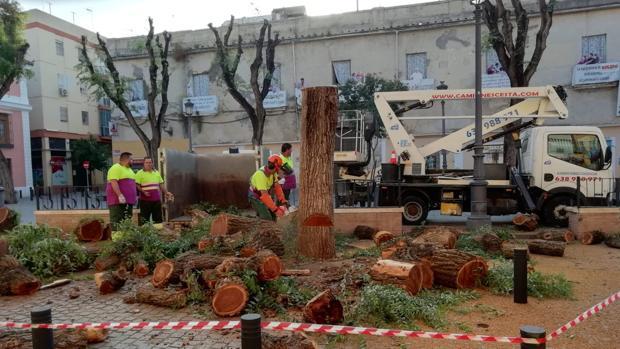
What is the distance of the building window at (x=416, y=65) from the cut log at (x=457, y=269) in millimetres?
19782

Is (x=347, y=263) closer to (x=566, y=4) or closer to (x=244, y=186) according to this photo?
(x=244, y=186)

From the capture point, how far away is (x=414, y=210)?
11508 millimetres

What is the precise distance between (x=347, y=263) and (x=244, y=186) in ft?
19.2

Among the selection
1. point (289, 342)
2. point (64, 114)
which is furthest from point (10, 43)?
point (289, 342)

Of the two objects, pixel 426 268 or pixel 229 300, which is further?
pixel 426 268

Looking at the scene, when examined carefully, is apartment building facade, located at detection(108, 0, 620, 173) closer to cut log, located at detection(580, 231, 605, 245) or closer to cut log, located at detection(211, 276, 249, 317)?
cut log, located at detection(580, 231, 605, 245)

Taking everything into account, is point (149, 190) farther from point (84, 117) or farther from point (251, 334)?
point (84, 117)

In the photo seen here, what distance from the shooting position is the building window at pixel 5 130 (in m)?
28.9

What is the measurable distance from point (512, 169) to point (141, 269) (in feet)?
27.9

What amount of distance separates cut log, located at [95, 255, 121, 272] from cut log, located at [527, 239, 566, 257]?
21.2 feet

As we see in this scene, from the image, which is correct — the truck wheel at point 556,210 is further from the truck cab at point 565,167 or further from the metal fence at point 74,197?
the metal fence at point 74,197

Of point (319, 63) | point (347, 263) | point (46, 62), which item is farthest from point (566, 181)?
point (46, 62)

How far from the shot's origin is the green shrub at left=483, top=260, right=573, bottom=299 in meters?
5.48

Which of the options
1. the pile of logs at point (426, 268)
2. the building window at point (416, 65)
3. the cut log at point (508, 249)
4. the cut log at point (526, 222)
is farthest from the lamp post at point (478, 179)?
the building window at point (416, 65)
